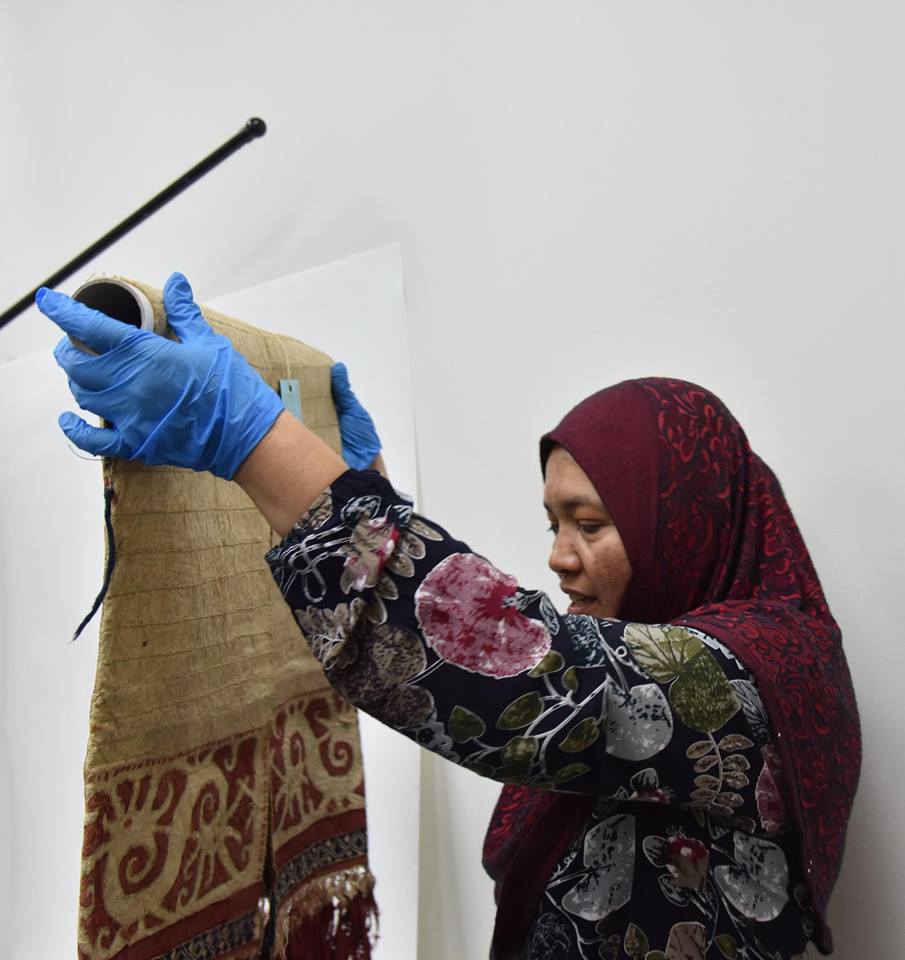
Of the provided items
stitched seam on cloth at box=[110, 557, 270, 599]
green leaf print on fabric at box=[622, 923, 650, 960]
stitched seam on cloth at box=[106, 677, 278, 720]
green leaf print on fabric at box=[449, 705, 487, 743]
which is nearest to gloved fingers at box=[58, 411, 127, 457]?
stitched seam on cloth at box=[110, 557, 270, 599]

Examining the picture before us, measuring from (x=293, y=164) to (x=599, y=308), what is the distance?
2.30ft

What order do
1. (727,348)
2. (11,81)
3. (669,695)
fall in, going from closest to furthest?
(669,695), (727,348), (11,81)

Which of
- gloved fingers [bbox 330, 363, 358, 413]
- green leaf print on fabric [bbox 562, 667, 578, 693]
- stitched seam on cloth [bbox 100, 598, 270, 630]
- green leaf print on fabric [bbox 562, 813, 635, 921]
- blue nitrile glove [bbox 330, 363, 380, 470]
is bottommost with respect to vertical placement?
green leaf print on fabric [bbox 562, 813, 635, 921]

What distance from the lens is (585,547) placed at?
1.01 meters

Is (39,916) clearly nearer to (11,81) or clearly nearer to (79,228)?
(79,228)

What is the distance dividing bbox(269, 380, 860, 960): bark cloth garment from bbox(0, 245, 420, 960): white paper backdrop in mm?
493

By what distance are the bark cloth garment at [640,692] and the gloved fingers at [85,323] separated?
228 millimetres

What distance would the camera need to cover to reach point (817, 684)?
0.87 metres

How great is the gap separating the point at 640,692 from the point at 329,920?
473mm

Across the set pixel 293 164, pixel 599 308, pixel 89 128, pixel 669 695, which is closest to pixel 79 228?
pixel 89 128

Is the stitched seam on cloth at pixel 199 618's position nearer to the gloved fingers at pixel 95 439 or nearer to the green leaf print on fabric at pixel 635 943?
the gloved fingers at pixel 95 439

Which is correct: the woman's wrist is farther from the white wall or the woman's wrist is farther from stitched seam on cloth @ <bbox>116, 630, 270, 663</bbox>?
the white wall

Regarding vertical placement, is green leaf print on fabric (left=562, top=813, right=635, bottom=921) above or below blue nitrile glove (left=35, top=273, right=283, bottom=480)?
below

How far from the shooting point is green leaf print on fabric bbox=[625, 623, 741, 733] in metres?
0.78
